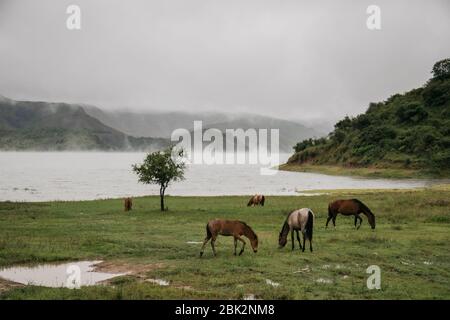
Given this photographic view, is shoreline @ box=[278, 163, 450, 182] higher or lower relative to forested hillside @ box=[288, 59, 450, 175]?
lower

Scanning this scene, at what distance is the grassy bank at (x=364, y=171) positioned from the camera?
12119 cm

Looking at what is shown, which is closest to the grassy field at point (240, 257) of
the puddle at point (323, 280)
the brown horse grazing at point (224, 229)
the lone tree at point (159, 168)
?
the puddle at point (323, 280)

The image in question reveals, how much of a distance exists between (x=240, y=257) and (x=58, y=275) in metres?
7.71

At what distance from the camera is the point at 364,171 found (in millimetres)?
139750

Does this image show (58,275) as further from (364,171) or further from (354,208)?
(364,171)

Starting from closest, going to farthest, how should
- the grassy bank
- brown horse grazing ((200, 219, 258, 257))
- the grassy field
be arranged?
the grassy field
brown horse grazing ((200, 219, 258, 257))
the grassy bank

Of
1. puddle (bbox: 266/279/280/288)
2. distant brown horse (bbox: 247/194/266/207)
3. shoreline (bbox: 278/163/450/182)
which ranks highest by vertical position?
shoreline (bbox: 278/163/450/182)

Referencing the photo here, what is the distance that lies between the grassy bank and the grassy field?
89.1 m

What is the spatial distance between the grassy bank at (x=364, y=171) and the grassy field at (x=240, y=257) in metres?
89.1

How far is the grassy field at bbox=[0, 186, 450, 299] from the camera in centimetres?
1510

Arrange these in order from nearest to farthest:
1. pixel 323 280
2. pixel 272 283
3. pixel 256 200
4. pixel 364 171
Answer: pixel 272 283
pixel 323 280
pixel 256 200
pixel 364 171

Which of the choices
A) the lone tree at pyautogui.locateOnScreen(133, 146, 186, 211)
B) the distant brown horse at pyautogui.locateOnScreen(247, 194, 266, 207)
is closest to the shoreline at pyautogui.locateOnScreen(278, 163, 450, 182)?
the distant brown horse at pyautogui.locateOnScreen(247, 194, 266, 207)

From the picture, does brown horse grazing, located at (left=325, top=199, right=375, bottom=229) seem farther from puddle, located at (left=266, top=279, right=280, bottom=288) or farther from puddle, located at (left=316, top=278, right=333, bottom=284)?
puddle, located at (left=266, top=279, right=280, bottom=288)

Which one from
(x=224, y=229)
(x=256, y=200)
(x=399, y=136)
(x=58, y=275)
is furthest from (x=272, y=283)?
(x=399, y=136)
